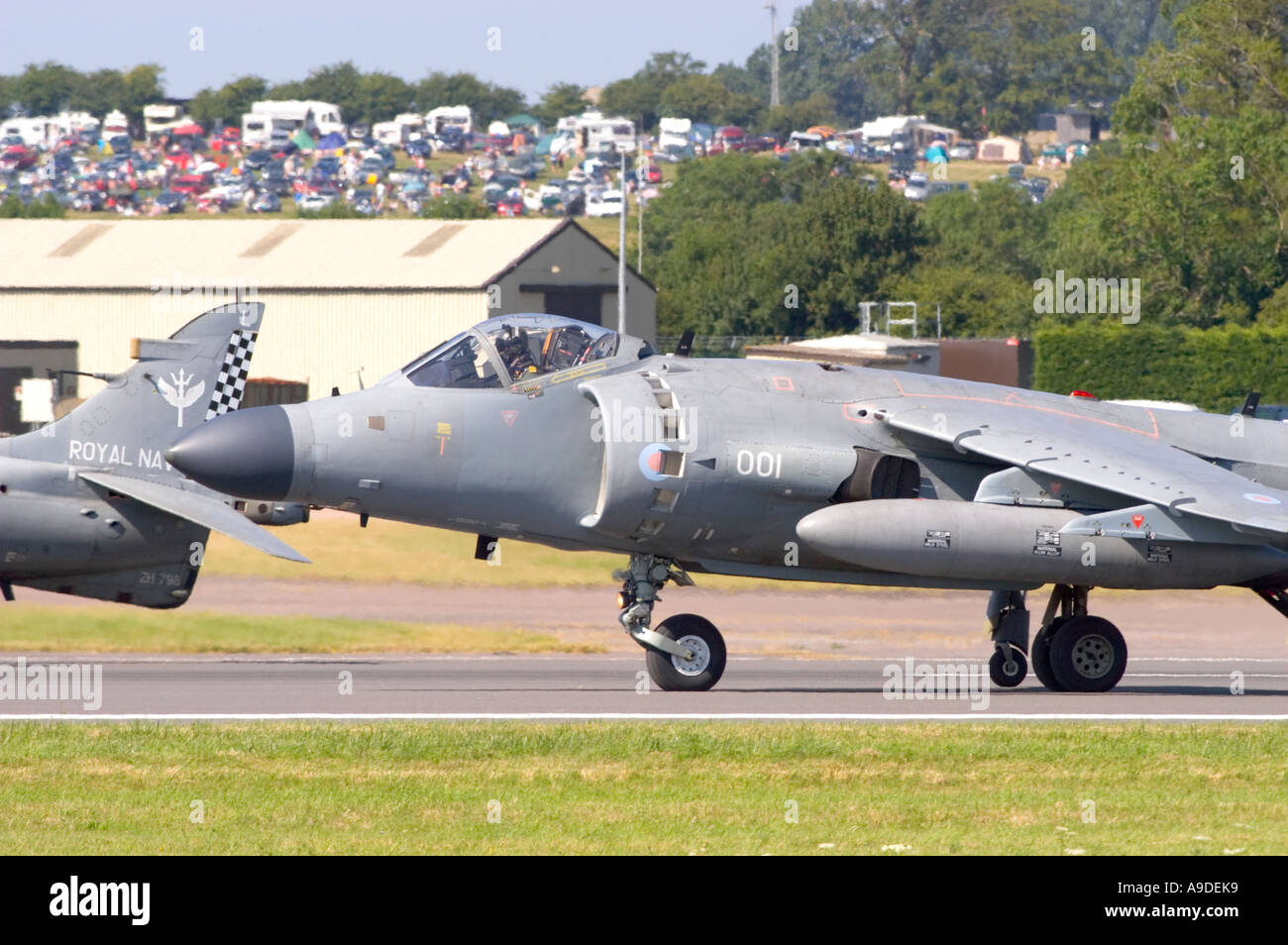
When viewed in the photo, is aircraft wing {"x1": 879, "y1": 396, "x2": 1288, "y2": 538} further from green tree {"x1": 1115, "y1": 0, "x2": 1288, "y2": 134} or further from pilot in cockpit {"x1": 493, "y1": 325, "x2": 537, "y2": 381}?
green tree {"x1": 1115, "y1": 0, "x2": 1288, "y2": 134}

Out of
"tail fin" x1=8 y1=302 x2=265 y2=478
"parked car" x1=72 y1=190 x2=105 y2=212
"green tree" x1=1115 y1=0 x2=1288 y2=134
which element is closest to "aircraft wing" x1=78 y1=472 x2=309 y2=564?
"tail fin" x1=8 y1=302 x2=265 y2=478

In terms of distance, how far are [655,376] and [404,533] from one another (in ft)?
22.6

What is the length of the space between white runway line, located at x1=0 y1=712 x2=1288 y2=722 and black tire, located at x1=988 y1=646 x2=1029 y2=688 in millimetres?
2485

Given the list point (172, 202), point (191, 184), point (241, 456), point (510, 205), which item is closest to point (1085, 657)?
point (241, 456)

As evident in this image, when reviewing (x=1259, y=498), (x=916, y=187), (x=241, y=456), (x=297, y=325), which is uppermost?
(x=916, y=187)

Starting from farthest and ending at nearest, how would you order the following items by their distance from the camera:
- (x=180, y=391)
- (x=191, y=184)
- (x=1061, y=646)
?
(x=191, y=184) → (x=180, y=391) → (x=1061, y=646)

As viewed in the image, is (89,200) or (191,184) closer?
(89,200)

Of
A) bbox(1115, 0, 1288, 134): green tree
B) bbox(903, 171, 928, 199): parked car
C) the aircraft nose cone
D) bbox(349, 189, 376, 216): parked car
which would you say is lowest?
the aircraft nose cone

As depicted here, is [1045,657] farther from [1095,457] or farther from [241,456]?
[241,456]

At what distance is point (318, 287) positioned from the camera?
54.5 m

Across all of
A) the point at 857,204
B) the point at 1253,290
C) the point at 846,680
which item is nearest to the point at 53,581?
the point at 846,680

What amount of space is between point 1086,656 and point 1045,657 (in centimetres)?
39

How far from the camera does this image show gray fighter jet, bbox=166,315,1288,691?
15.4 metres
